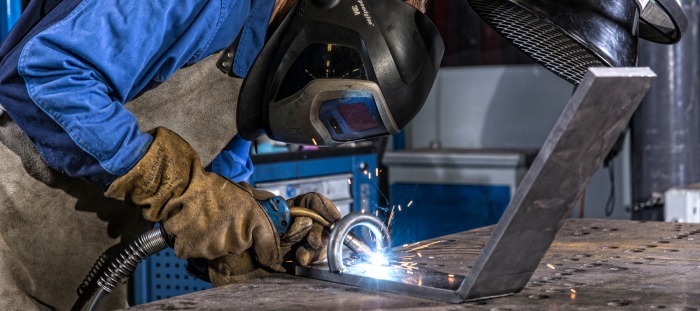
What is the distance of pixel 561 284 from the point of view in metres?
1.35

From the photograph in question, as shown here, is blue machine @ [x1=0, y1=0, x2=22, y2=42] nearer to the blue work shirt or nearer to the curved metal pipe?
the blue work shirt

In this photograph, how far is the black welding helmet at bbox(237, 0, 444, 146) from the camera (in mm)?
1599

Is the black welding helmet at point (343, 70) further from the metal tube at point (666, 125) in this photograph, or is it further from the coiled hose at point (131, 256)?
the metal tube at point (666, 125)

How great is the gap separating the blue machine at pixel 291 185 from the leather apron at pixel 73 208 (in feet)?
4.43

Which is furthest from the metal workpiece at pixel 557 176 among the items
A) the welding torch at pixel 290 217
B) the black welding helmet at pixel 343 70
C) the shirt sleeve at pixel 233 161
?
the shirt sleeve at pixel 233 161

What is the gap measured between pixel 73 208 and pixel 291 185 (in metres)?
1.65

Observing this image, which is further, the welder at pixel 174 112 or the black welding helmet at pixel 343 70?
the black welding helmet at pixel 343 70

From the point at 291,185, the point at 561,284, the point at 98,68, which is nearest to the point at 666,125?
the point at 291,185

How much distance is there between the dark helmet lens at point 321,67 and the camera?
160cm

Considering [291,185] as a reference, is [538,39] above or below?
above

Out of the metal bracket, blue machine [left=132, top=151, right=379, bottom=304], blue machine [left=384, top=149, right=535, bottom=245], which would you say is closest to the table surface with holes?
the metal bracket

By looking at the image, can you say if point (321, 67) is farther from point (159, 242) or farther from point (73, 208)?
point (73, 208)

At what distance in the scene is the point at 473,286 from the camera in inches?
48.1

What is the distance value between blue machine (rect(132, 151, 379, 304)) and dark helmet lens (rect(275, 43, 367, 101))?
1452 mm
